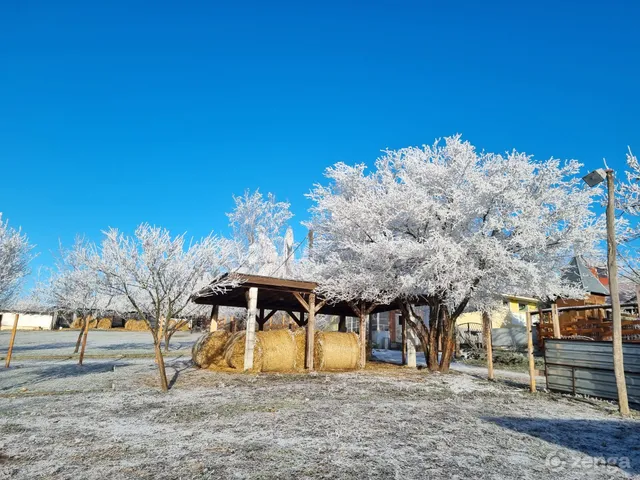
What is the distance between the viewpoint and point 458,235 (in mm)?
13898

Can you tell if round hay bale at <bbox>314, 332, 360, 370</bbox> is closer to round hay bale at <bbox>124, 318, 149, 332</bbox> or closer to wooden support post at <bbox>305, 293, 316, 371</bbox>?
wooden support post at <bbox>305, 293, 316, 371</bbox>

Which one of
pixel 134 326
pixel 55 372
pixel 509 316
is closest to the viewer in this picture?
pixel 55 372

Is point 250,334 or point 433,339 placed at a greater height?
point 250,334

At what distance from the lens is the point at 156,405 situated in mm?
8406

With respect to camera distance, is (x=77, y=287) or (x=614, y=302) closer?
(x=614, y=302)

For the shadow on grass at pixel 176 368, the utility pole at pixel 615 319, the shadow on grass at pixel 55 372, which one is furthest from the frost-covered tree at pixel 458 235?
the shadow on grass at pixel 55 372

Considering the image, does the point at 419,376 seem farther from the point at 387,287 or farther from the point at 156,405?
the point at 156,405

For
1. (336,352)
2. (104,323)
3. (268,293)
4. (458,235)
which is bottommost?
(104,323)

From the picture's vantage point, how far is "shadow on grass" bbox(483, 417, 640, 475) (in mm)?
5480

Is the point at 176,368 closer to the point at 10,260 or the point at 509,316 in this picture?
the point at 10,260

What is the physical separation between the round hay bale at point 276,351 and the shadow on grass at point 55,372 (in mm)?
5388

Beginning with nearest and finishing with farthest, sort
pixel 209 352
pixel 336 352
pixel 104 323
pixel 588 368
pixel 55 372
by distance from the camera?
pixel 588 368 → pixel 55 372 → pixel 209 352 → pixel 336 352 → pixel 104 323

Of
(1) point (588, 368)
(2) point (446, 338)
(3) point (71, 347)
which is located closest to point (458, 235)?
(2) point (446, 338)

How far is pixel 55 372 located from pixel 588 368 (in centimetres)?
1593
